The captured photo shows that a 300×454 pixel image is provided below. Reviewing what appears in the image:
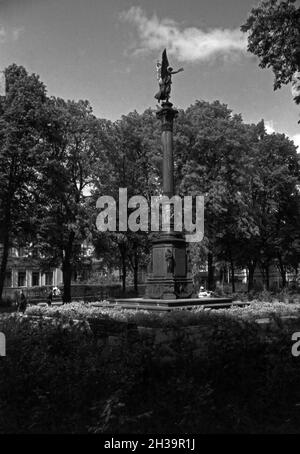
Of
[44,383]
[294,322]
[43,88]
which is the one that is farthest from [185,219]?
[44,383]

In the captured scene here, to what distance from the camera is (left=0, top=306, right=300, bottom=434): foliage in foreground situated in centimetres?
570

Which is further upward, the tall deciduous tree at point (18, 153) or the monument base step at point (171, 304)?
the tall deciduous tree at point (18, 153)

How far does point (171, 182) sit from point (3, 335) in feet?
58.7

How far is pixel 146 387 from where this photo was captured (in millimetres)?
5891

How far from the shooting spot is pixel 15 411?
5.82m

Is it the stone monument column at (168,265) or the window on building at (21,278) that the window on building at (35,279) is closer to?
the window on building at (21,278)

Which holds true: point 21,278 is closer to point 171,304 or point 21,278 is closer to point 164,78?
point 164,78

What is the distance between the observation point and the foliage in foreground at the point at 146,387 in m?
5.70

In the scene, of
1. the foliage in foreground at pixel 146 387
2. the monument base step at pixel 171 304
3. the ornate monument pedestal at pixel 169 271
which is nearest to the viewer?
the foliage in foreground at pixel 146 387

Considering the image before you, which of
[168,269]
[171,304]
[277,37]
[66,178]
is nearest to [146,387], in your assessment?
[277,37]

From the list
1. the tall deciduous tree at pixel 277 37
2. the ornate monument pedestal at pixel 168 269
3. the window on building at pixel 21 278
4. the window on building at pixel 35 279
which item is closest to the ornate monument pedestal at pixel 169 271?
the ornate monument pedestal at pixel 168 269

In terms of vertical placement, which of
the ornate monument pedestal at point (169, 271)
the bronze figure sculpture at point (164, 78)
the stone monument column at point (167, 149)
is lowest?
the ornate monument pedestal at point (169, 271)

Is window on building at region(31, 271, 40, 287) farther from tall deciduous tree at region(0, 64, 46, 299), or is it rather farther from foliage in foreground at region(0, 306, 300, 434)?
foliage in foreground at region(0, 306, 300, 434)

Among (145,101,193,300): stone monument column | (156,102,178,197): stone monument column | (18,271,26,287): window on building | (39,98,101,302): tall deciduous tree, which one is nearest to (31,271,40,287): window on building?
(18,271,26,287): window on building
